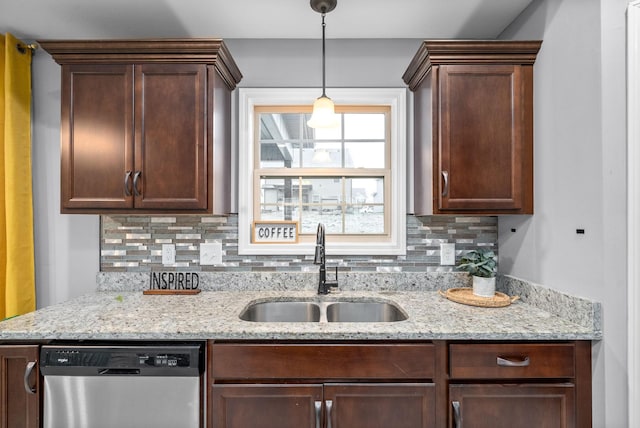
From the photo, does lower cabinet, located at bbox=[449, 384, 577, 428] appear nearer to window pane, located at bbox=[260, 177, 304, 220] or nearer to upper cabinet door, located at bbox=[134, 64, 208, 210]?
window pane, located at bbox=[260, 177, 304, 220]

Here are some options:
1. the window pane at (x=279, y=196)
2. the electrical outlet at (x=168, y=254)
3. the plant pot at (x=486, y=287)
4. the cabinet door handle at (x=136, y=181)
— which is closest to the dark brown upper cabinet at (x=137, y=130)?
the cabinet door handle at (x=136, y=181)

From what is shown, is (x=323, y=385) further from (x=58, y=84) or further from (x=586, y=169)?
(x=58, y=84)

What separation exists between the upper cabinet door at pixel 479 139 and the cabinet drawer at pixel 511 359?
0.68 metres

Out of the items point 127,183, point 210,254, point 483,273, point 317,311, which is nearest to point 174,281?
point 210,254

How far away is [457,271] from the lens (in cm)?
212

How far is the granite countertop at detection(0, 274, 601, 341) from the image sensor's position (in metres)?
1.37

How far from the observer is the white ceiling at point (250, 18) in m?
1.80

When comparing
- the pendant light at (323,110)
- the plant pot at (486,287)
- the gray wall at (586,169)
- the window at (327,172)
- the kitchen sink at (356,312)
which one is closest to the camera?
the gray wall at (586,169)

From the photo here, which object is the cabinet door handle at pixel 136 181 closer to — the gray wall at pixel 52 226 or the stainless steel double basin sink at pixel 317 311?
the gray wall at pixel 52 226

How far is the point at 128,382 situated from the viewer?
1.37m

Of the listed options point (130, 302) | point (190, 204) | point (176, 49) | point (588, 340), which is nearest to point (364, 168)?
point (190, 204)

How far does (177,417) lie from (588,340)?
65.6 inches

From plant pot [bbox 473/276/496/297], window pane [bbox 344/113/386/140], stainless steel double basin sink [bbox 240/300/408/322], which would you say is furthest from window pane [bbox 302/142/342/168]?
plant pot [bbox 473/276/496/297]

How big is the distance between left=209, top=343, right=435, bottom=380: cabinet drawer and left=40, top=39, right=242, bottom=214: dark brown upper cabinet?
77cm
